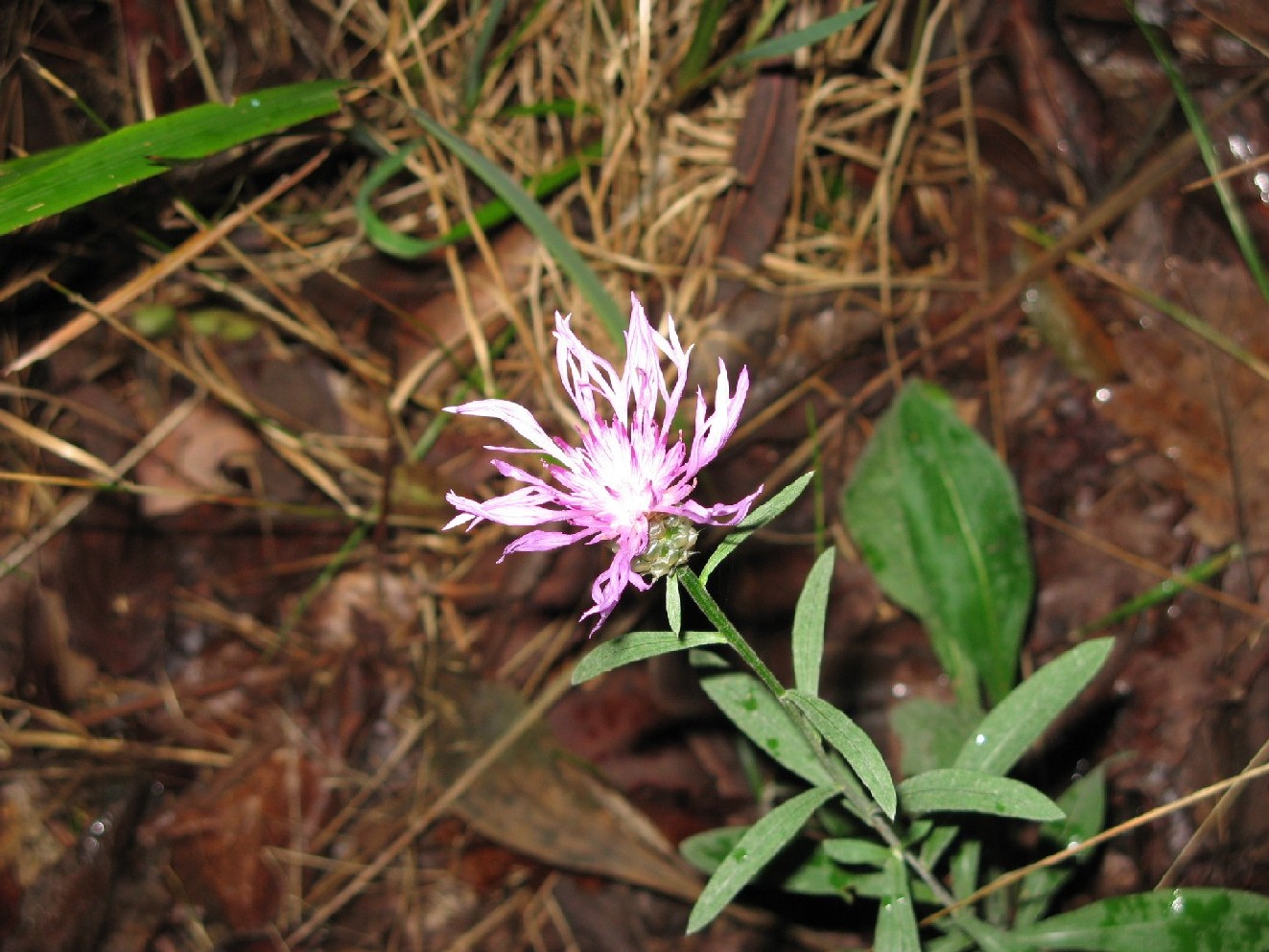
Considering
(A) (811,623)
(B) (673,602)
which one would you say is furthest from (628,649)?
(A) (811,623)

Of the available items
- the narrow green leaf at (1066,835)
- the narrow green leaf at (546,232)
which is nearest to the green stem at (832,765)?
the narrow green leaf at (1066,835)

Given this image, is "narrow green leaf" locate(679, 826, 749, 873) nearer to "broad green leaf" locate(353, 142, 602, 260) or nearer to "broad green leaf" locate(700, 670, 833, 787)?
"broad green leaf" locate(700, 670, 833, 787)

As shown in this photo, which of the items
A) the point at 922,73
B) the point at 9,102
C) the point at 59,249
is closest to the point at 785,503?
the point at 922,73

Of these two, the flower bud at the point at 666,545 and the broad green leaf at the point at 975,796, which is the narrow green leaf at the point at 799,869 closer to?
the broad green leaf at the point at 975,796

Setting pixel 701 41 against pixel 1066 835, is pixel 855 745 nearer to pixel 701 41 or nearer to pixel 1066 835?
pixel 1066 835

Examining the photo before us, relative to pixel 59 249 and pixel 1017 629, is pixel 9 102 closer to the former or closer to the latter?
pixel 59 249

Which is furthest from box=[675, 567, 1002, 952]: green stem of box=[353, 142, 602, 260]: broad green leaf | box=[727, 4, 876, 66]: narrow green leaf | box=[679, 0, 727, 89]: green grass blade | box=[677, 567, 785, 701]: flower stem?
box=[679, 0, 727, 89]: green grass blade
